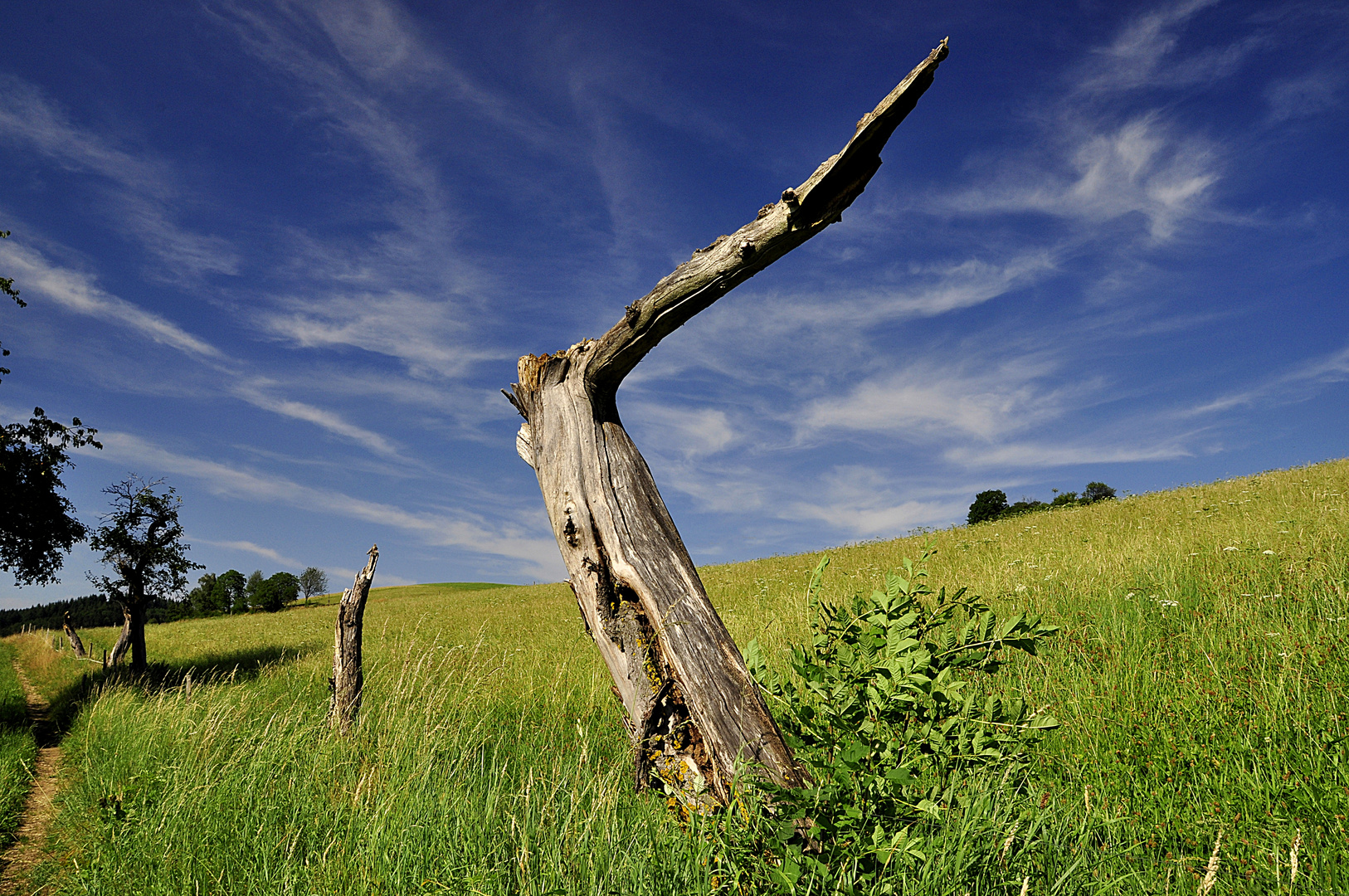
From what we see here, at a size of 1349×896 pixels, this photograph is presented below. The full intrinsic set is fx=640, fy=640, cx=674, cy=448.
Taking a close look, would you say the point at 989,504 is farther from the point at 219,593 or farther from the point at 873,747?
the point at 219,593

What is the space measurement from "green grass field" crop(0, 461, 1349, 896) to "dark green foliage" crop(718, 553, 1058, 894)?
0.73 ft

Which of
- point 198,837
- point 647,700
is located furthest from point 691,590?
point 198,837

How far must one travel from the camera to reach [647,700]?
3.66 meters

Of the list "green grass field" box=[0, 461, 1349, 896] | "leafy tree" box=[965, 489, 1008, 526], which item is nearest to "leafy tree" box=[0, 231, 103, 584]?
"green grass field" box=[0, 461, 1349, 896]

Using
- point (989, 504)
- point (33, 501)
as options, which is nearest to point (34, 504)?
point (33, 501)

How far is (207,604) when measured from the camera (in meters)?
79.7

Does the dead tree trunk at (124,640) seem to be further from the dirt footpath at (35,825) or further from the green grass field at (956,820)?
the green grass field at (956,820)

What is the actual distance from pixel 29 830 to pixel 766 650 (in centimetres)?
819

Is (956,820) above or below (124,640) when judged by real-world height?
below

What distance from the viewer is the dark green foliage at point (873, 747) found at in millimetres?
2699

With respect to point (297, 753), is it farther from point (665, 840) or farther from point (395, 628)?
point (395, 628)

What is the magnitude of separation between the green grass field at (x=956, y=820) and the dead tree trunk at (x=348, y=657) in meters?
0.30

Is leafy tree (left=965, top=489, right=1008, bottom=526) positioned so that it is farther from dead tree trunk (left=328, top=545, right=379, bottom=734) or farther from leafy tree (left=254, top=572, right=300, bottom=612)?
leafy tree (left=254, top=572, right=300, bottom=612)

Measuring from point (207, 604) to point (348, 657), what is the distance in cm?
9188
